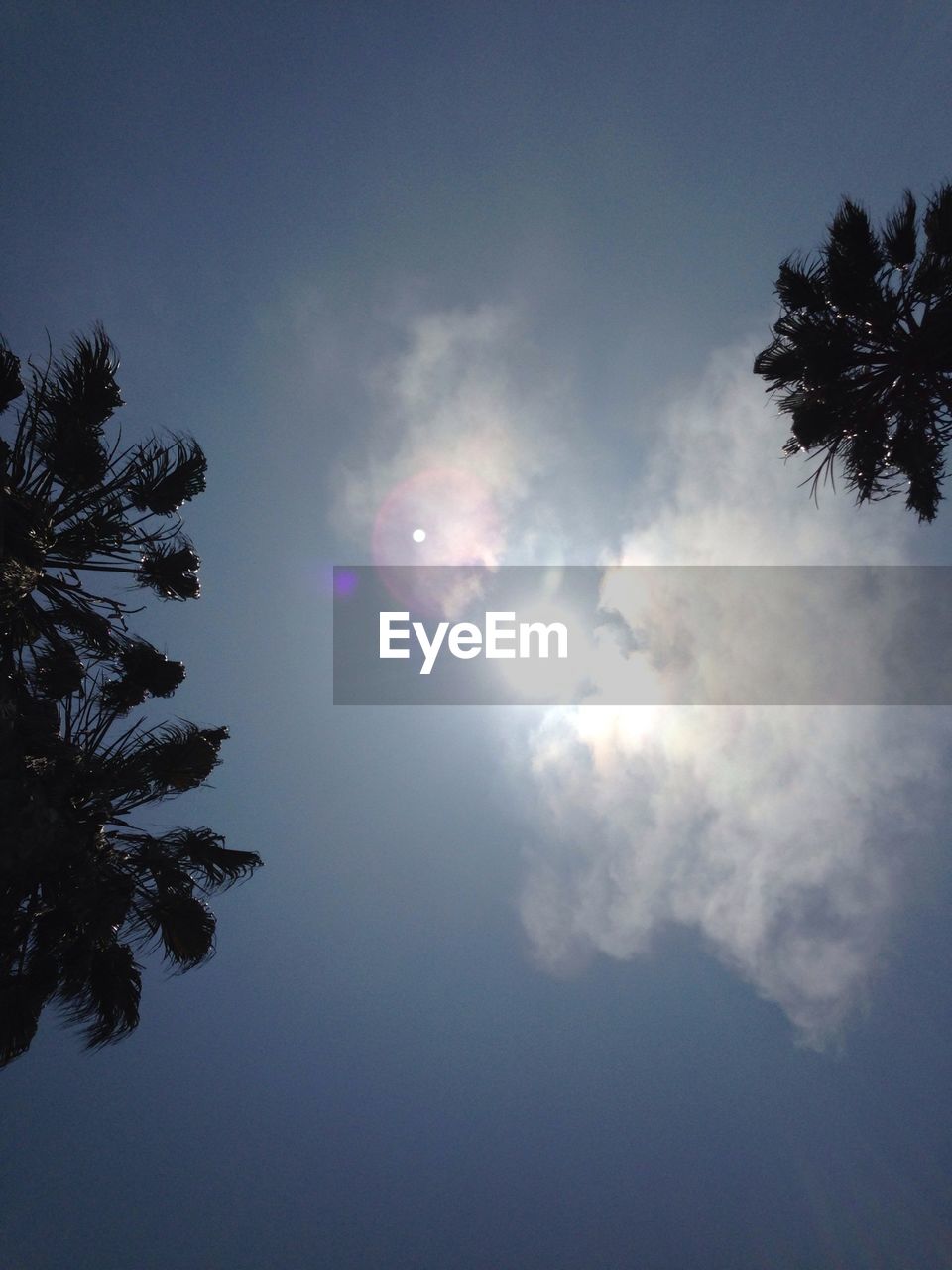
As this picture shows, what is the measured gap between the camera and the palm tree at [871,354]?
7.54m

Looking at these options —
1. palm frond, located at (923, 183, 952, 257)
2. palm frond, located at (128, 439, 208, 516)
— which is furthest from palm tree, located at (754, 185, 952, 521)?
palm frond, located at (128, 439, 208, 516)

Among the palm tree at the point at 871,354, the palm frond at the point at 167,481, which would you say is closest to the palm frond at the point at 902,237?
the palm tree at the point at 871,354

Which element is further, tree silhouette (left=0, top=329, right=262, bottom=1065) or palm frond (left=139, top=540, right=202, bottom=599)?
palm frond (left=139, top=540, right=202, bottom=599)

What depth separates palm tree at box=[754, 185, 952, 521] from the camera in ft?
24.7

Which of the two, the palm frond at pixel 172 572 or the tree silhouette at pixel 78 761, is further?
the palm frond at pixel 172 572

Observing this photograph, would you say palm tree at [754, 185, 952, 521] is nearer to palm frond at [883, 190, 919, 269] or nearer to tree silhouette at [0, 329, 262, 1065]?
palm frond at [883, 190, 919, 269]

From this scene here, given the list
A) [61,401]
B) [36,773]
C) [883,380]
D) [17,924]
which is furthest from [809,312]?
[17,924]

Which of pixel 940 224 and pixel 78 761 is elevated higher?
pixel 940 224

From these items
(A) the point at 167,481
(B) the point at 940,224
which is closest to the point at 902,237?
(B) the point at 940,224

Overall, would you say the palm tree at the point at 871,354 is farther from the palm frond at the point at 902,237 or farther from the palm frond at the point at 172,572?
the palm frond at the point at 172,572

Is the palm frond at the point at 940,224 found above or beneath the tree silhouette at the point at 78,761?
above

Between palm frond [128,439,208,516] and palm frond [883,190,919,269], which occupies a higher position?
palm frond [883,190,919,269]

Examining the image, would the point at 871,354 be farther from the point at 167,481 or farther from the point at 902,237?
the point at 167,481

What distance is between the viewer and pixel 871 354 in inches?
318
